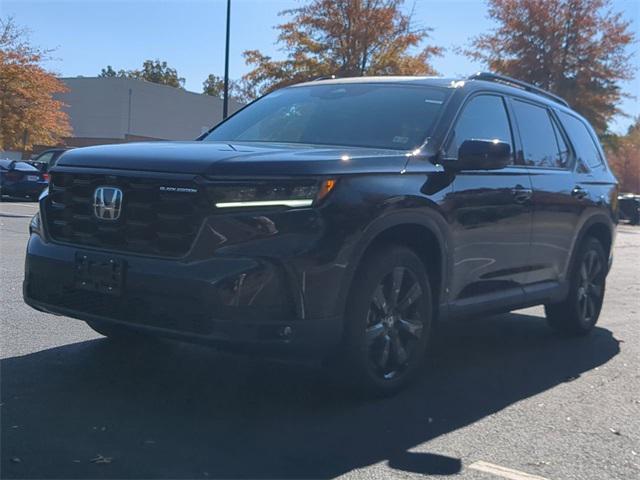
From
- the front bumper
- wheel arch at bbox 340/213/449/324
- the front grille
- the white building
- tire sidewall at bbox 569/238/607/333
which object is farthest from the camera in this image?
the white building

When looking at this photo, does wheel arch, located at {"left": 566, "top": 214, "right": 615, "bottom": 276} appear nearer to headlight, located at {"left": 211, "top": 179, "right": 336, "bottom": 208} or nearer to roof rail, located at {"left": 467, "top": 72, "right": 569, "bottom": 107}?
roof rail, located at {"left": 467, "top": 72, "right": 569, "bottom": 107}

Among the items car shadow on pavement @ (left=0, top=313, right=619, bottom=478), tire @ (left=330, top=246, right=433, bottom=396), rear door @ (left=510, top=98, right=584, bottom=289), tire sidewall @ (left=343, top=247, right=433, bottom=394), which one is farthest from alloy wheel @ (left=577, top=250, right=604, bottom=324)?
tire sidewall @ (left=343, top=247, right=433, bottom=394)

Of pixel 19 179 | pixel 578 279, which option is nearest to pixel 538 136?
pixel 578 279

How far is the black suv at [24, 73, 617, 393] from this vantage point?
4.05 meters

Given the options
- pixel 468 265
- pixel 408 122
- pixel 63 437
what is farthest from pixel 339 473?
pixel 408 122

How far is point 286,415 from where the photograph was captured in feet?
14.6

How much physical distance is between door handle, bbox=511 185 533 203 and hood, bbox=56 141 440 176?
1.23 meters

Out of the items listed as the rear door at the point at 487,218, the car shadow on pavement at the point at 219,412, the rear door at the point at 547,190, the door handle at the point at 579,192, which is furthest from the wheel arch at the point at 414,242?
the door handle at the point at 579,192

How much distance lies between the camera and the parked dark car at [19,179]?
24656 mm

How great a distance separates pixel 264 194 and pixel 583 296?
13.7 ft

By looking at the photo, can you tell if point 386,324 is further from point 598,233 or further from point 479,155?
point 598,233

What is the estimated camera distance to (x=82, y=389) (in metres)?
4.65

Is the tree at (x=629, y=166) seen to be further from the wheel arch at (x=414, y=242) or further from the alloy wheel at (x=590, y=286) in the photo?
the wheel arch at (x=414, y=242)

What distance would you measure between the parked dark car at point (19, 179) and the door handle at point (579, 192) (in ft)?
67.0
